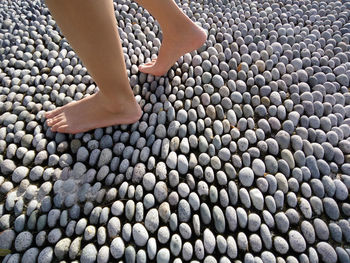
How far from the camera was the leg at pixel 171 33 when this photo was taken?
982mm

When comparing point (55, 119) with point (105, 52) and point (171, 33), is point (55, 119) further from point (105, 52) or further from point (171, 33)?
point (171, 33)

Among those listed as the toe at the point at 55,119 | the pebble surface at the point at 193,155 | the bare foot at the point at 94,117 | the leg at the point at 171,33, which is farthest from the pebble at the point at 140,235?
the leg at the point at 171,33

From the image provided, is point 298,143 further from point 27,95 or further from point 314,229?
point 27,95

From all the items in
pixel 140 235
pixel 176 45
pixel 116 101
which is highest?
pixel 176 45

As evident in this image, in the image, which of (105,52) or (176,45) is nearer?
(105,52)

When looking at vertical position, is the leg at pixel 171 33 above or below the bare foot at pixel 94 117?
above

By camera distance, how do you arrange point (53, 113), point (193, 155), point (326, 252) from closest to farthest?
point (326, 252) < point (193, 155) < point (53, 113)

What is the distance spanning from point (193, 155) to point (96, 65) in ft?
1.34

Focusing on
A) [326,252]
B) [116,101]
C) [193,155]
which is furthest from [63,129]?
[326,252]

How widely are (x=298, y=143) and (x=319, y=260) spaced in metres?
0.36

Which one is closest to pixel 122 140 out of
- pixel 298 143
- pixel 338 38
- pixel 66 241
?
pixel 66 241

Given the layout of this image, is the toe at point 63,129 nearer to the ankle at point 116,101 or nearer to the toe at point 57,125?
the toe at point 57,125

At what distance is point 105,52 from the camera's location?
762 mm

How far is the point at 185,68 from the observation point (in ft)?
3.80
